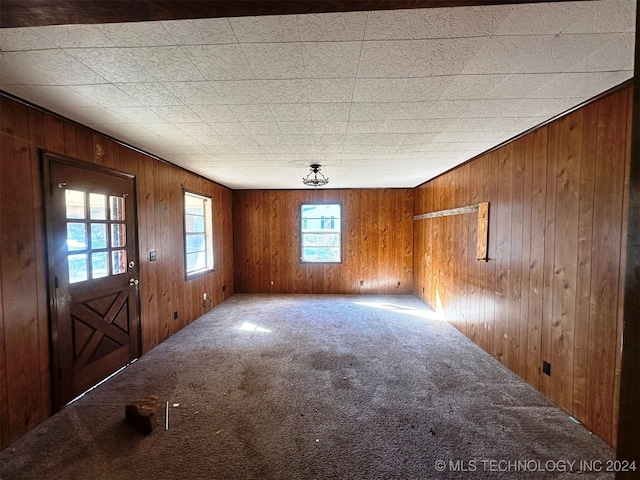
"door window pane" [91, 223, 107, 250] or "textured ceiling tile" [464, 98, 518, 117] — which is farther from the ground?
"textured ceiling tile" [464, 98, 518, 117]

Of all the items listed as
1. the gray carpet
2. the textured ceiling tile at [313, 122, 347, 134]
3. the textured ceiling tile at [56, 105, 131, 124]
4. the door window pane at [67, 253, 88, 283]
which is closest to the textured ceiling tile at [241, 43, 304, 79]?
the textured ceiling tile at [313, 122, 347, 134]

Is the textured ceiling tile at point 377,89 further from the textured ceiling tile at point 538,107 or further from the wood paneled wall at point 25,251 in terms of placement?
the wood paneled wall at point 25,251

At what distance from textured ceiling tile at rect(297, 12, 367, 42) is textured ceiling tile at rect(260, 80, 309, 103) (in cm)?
41

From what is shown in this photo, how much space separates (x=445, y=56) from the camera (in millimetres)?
1452

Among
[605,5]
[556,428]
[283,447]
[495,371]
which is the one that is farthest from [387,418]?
[605,5]

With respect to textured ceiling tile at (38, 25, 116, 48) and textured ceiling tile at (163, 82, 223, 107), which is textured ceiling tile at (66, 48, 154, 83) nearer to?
textured ceiling tile at (38, 25, 116, 48)

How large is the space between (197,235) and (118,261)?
2.03 m

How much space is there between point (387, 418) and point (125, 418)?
6.71ft

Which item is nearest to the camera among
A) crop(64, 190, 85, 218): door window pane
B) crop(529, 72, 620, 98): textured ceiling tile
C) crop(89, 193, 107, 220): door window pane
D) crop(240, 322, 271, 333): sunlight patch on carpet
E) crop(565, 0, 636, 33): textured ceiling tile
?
crop(565, 0, 636, 33): textured ceiling tile

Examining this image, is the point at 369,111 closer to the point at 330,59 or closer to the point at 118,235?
the point at 330,59

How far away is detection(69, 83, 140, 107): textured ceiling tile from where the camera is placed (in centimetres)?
176

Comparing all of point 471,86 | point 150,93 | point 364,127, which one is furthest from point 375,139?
point 150,93

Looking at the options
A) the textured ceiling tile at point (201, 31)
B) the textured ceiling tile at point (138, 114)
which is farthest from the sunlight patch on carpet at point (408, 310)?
the textured ceiling tile at point (201, 31)

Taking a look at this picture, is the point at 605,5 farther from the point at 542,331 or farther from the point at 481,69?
the point at 542,331
